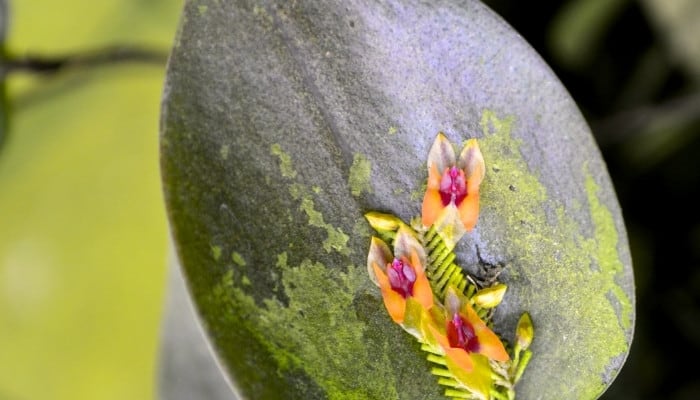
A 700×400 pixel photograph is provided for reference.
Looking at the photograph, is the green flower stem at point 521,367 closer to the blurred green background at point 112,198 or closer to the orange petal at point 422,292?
the orange petal at point 422,292

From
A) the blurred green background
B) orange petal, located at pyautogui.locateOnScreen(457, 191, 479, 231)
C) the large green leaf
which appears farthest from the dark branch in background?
orange petal, located at pyautogui.locateOnScreen(457, 191, 479, 231)

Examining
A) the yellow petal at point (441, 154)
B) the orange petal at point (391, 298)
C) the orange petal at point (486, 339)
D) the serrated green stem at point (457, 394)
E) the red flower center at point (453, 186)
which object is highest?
the yellow petal at point (441, 154)

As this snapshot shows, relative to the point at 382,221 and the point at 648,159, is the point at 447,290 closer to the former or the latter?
the point at 382,221

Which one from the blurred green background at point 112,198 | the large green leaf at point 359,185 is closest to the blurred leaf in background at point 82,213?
the blurred green background at point 112,198

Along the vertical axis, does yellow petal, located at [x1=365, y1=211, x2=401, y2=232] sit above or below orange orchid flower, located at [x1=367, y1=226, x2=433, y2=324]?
above

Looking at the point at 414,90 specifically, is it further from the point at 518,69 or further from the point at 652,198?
the point at 652,198

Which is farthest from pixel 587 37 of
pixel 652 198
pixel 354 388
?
pixel 354 388

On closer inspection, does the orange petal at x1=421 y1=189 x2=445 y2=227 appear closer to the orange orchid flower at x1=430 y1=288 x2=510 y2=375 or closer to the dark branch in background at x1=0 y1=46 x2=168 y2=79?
the orange orchid flower at x1=430 y1=288 x2=510 y2=375
